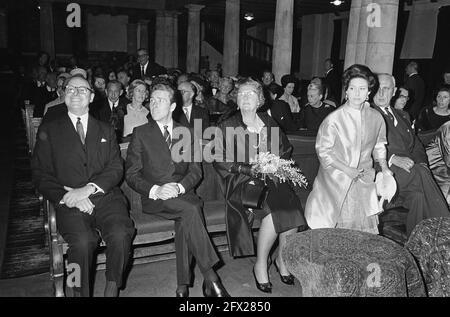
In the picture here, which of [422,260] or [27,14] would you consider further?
[27,14]

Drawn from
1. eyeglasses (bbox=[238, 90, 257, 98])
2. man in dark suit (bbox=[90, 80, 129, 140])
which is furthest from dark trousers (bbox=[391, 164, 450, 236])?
man in dark suit (bbox=[90, 80, 129, 140])

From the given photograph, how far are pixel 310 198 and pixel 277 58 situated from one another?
7.67 m

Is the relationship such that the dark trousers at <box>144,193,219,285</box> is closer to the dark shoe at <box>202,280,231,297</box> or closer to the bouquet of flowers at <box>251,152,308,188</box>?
the dark shoe at <box>202,280,231,297</box>

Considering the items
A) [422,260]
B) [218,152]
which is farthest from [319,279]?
[218,152]

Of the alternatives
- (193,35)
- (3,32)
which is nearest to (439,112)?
(193,35)

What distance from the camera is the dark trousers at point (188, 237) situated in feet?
11.0

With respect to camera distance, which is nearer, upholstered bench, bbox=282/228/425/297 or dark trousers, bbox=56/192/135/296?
upholstered bench, bbox=282/228/425/297

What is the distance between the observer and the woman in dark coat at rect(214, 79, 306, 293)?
3629 millimetres

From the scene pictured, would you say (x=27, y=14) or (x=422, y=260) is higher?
(x=27, y=14)

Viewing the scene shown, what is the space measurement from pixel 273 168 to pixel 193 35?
1539 cm

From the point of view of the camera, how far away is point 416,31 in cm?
1528

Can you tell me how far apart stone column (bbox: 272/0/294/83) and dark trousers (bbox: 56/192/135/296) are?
8271 mm

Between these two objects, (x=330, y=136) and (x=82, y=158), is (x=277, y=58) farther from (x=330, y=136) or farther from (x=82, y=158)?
(x=82, y=158)

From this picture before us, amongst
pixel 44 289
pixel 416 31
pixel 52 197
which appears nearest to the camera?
pixel 52 197
